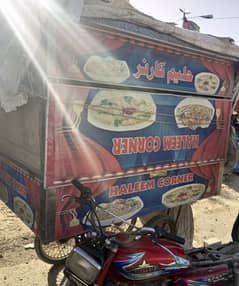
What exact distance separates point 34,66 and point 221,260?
6.87ft

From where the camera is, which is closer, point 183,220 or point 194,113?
point 194,113

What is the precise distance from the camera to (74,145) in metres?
2.48

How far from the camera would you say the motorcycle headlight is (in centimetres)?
200

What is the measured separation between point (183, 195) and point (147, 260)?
1447 mm

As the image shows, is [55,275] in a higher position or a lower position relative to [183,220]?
lower

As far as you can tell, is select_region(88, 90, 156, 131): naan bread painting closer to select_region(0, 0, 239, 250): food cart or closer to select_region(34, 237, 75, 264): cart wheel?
select_region(0, 0, 239, 250): food cart

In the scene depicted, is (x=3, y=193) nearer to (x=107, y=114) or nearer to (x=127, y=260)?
(x=107, y=114)

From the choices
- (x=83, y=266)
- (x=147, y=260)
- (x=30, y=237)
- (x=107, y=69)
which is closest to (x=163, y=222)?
(x=147, y=260)

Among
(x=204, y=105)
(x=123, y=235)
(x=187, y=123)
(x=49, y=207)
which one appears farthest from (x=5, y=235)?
(x=204, y=105)

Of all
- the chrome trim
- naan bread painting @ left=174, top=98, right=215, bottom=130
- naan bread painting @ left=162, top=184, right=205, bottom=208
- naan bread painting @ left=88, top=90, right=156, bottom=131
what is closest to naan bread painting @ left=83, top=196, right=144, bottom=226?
naan bread painting @ left=162, top=184, right=205, bottom=208

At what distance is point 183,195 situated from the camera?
11.5ft

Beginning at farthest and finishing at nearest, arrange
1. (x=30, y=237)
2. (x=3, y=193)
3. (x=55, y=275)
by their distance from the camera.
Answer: (x=30, y=237), (x=55, y=275), (x=3, y=193)

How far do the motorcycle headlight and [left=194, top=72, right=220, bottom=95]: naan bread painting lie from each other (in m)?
2.06

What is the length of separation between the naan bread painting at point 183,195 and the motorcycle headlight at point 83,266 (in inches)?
53.7
